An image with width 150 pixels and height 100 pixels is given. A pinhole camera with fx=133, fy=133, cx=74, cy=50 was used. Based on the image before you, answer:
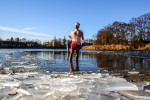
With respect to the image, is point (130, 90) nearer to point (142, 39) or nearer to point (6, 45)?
point (142, 39)

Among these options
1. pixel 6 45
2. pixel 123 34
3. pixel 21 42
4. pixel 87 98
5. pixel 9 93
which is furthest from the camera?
pixel 21 42

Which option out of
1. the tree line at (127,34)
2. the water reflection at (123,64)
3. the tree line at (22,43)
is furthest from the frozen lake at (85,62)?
the tree line at (22,43)

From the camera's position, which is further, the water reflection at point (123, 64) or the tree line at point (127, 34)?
the tree line at point (127, 34)

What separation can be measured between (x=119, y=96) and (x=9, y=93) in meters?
1.40

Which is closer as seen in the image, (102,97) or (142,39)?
(102,97)

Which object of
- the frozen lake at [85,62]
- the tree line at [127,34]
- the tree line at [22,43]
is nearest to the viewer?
the frozen lake at [85,62]

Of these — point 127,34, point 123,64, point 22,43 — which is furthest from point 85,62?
point 22,43

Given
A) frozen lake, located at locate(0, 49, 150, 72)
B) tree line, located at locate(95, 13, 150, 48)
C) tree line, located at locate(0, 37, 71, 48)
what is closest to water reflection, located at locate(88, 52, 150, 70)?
frozen lake, located at locate(0, 49, 150, 72)

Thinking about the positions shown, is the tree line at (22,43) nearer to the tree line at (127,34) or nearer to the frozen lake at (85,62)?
the tree line at (127,34)

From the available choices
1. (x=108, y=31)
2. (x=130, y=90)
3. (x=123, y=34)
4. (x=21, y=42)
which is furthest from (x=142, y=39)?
(x=21, y=42)

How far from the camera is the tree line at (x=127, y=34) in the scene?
4337cm

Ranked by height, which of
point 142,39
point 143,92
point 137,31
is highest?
point 137,31

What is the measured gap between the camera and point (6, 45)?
83.0 m

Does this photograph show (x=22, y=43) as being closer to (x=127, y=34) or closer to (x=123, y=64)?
(x=127, y=34)
